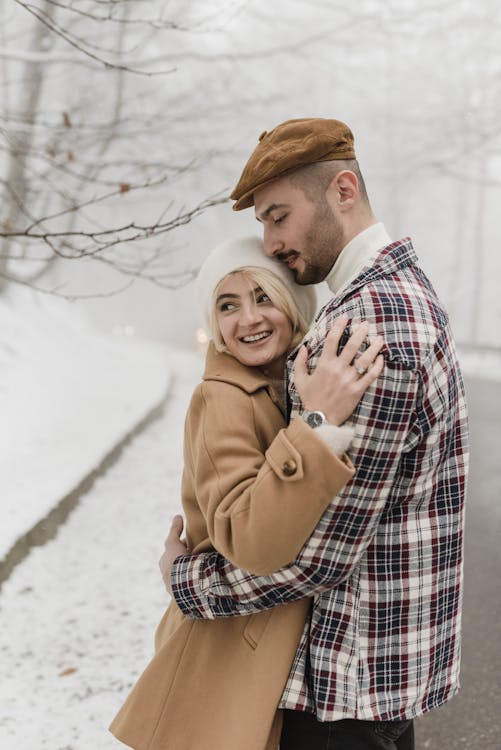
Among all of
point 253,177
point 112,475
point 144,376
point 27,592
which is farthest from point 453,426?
point 144,376

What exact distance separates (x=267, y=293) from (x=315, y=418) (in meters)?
0.67

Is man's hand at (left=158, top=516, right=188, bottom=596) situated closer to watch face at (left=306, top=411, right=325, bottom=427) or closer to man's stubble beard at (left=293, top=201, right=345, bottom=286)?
watch face at (left=306, top=411, right=325, bottom=427)

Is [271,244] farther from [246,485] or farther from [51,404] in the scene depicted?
[51,404]

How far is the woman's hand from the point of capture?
4.50 ft

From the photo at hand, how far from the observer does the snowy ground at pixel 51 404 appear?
5395 mm

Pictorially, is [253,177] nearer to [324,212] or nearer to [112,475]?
[324,212]

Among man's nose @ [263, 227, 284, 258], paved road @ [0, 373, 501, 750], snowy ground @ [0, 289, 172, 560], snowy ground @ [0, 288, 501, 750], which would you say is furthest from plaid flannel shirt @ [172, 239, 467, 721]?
snowy ground @ [0, 289, 172, 560]

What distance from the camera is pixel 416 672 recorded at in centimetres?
161

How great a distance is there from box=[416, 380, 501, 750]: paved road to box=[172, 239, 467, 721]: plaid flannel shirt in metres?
1.58

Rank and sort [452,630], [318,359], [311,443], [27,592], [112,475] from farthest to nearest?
1. [112,475]
2. [27,592]
3. [452,630]
4. [318,359]
5. [311,443]

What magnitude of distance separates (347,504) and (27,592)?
3.46 meters

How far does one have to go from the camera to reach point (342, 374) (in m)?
1.38

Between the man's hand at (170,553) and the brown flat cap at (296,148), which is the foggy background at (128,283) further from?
the man's hand at (170,553)

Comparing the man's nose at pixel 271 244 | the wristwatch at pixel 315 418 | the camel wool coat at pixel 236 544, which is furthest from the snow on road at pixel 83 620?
the man's nose at pixel 271 244
